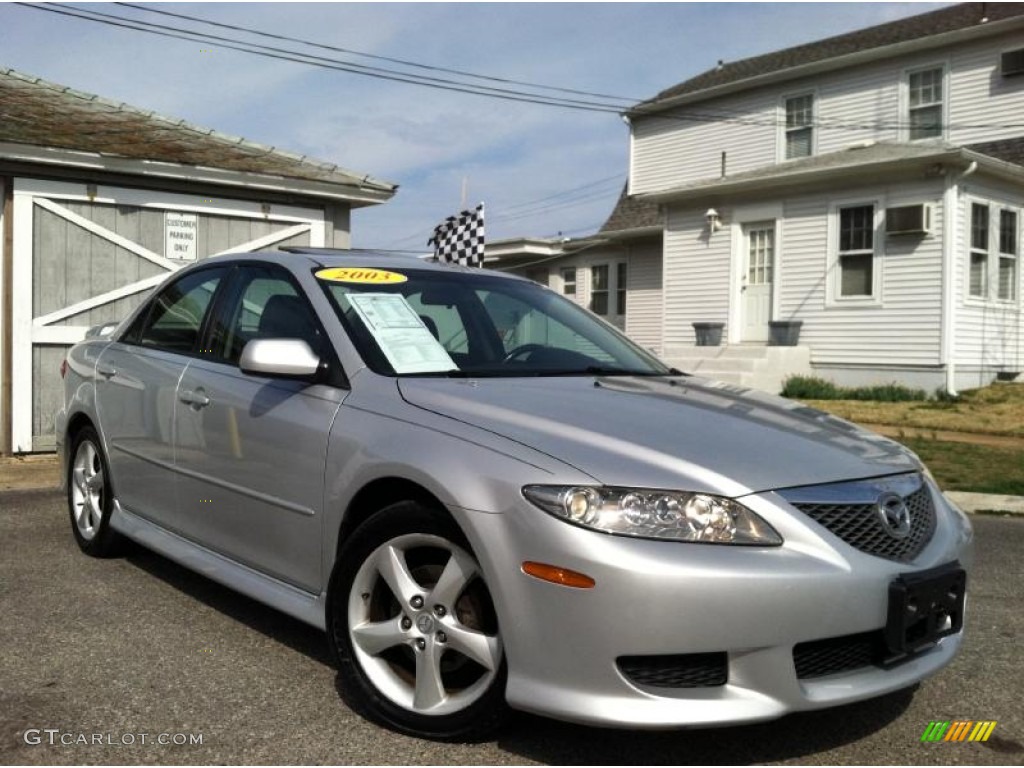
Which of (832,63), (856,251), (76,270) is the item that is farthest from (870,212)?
(76,270)

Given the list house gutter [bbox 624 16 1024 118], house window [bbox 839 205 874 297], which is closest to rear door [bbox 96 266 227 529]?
house window [bbox 839 205 874 297]

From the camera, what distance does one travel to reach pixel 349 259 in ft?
14.1

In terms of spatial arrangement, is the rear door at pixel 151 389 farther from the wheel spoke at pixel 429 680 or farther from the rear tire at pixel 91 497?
the wheel spoke at pixel 429 680

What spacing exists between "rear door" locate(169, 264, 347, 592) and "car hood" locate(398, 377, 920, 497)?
48cm

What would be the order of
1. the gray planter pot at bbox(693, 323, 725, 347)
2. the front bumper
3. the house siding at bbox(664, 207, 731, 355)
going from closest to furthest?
1. the front bumper
2. the gray planter pot at bbox(693, 323, 725, 347)
3. the house siding at bbox(664, 207, 731, 355)

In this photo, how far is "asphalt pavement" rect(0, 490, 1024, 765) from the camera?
2.89 meters

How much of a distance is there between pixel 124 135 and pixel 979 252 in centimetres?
1234

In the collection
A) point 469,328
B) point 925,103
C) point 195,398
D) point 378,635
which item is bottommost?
point 378,635

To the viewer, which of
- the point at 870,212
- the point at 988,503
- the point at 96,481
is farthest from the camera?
the point at 870,212

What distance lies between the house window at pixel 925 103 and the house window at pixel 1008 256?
252 centimetres

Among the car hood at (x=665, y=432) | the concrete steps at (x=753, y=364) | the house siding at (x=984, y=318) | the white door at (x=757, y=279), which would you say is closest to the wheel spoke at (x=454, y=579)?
the car hood at (x=665, y=432)

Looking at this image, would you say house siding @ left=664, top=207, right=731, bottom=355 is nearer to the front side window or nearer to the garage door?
the garage door

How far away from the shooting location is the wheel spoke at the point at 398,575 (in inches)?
119

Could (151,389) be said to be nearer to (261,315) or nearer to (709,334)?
(261,315)
